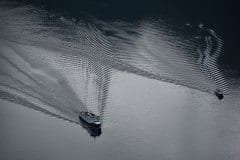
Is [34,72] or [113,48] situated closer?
[34,72]

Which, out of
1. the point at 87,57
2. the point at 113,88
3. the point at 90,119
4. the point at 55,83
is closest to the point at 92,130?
the point at 90,119

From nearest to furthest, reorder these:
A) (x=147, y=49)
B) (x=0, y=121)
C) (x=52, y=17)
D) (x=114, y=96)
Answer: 1. (x=0, y=121)
2. (x=114, y=96)
3. (x=147, y=49)
4. (x=52, y=17)

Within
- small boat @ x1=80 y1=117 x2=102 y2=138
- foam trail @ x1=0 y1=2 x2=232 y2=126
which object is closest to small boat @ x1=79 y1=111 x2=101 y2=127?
small boat @ x1=80 y1=117 x2=102 y2=138

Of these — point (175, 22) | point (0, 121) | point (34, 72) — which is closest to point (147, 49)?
point (175, 22)

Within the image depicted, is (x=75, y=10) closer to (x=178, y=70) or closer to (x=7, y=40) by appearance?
(x=7, y=40)

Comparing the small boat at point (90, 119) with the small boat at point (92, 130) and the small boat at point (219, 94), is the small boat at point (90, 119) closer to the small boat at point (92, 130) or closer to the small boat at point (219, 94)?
the small boat at point (92, 130)

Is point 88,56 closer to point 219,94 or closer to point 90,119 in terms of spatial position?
point 90,119
